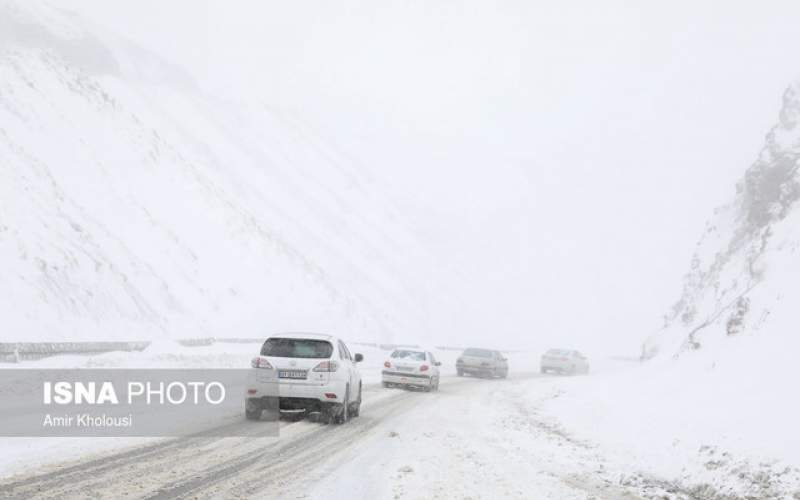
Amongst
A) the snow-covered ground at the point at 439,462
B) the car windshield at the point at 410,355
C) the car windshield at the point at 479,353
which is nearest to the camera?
the snow-covered ground at the point at 439,462

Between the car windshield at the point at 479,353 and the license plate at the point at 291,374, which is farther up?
the license plate at the point at 291,374

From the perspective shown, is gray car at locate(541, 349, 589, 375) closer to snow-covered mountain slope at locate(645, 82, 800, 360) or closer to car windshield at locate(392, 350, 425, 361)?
snow-covered mountain slope at locate(645, 82, 800, 360)

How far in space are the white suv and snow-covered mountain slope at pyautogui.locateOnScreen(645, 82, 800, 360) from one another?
828 centimetres

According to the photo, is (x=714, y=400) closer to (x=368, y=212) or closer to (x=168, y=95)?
(x=168, y=95)

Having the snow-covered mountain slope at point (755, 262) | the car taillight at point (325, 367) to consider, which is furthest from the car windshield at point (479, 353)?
the car taillight at point (325, 367)

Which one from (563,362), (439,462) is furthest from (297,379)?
(563,362)

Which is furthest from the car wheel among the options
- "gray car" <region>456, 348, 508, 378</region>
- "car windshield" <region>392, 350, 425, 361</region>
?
"gray car" <region>456, 348, 508, 378</region>

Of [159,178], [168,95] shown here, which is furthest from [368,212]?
[159,178]

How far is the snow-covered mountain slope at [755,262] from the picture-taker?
1652cm

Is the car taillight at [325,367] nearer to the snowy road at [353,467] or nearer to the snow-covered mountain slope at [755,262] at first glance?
the snowy road at [353,467]

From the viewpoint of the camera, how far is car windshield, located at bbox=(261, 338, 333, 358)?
530 inches

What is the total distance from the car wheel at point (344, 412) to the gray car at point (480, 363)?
19.1 metres

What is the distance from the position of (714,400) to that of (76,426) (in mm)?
10550

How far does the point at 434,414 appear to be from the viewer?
16047 mm
